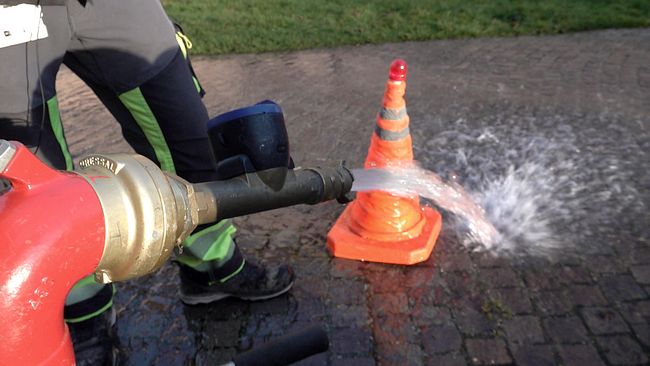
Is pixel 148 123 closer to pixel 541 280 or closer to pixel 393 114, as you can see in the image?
pixel 393 114

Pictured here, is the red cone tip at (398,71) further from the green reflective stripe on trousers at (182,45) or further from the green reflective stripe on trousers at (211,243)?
the green reflective stripe on trousers at (211,243)

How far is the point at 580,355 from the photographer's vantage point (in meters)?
2.45

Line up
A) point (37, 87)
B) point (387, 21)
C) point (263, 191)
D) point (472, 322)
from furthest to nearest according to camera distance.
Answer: point (387, 21)
point (472, 322)
point (37, 87)
point (263, 191)

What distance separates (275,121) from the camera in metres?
1.09

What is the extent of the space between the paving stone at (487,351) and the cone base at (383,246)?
59 cm

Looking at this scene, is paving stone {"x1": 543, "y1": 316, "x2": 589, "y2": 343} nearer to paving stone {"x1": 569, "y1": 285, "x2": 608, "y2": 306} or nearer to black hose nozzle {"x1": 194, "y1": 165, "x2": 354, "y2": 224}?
paving stone {"x1": 569, "y1": 285, "x2": 608, "y2": 306}

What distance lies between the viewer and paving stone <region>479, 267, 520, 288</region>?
2.89 metres

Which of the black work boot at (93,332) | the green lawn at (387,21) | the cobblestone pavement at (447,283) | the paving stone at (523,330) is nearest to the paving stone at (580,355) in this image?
the cobblestone pavement at (447,283)

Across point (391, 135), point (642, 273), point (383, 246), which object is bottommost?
point (642, 273)

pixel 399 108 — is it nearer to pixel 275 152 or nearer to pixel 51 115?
pixel 51 115

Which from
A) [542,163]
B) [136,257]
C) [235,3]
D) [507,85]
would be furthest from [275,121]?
[235,3]

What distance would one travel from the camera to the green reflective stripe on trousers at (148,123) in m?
2.29

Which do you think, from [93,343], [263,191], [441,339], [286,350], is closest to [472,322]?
[441,339]

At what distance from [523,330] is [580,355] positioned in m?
0.24
